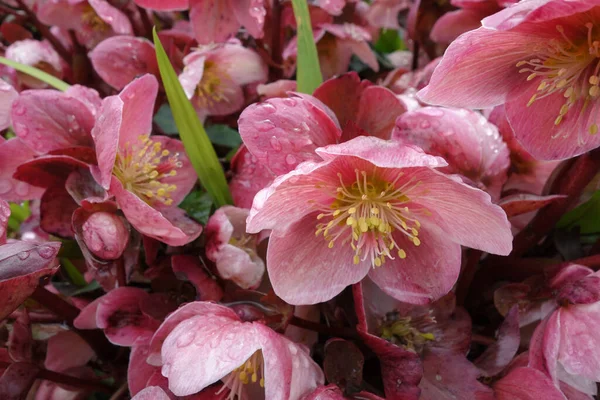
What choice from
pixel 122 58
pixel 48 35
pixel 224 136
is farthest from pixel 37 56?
pixel 224 136

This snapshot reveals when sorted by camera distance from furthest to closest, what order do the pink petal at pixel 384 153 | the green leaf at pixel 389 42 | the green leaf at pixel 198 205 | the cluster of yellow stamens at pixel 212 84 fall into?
the green leaf at pixel 389 42
the cluster of yellow stamens at pixel 212 84
the green leaf at pixel 198 205
the pink petal at pixel 384 153

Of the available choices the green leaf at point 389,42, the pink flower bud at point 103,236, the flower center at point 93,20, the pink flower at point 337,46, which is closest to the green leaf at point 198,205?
the pink flower bud at point 103,236

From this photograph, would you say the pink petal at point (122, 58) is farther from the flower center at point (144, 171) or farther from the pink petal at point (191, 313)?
the pink petal at point (191, 313)

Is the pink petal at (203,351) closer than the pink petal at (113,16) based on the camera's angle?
Yes

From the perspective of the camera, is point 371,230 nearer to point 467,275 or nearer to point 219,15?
point 467,275

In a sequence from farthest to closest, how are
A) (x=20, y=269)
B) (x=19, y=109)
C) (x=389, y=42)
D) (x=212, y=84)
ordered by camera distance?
(x=389, y=42)
(x=212, y=84)
(x=19, y=109)
(x=20, y=269)

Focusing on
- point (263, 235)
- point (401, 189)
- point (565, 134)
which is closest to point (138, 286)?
point (263, 235)
